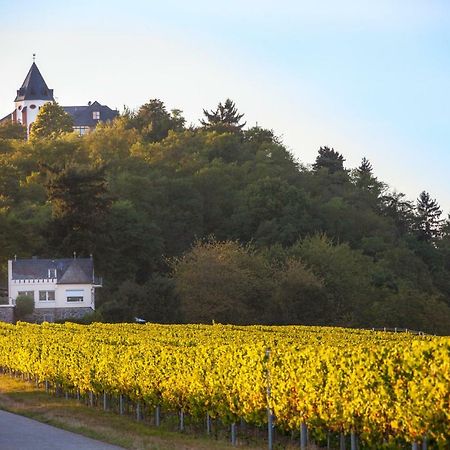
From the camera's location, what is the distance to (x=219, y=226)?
109 metres

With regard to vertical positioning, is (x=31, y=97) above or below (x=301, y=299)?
above

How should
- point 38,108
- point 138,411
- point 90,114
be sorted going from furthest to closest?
point 90,114
point 38,108
point 138,411

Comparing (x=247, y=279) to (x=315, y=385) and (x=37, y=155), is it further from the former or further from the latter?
(x=315, y=385)

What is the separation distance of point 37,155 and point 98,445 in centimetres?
9744

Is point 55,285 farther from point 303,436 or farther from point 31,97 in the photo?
point 31,97

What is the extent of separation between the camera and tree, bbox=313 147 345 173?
14100cm

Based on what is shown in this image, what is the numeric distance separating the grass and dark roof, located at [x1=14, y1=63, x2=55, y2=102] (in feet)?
441

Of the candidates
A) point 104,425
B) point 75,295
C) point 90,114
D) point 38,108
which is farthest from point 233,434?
point 90,114

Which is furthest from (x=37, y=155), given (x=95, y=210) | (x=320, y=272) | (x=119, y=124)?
(x=320, y=272)

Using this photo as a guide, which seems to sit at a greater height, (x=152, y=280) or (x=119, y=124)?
(x=119, y=124)

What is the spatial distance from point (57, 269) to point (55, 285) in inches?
48.4

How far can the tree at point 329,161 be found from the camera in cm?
14100

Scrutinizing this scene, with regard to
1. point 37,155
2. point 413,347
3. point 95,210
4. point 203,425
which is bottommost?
point 203,425

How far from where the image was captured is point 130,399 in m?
29.2
